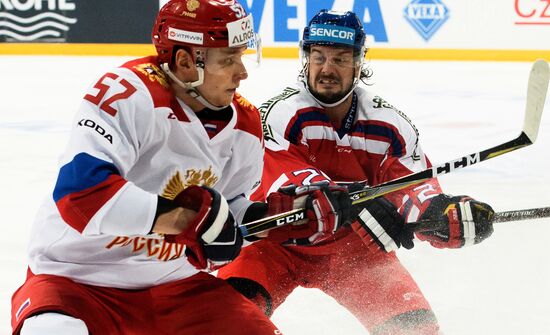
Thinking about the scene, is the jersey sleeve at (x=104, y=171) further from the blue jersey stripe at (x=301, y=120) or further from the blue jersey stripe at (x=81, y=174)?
the blue jersey stripe at (x=301, y=120)

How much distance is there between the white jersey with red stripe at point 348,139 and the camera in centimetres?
326

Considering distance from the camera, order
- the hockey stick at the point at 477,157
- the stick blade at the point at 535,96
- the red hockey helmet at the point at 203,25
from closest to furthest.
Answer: the red hockey helmet at the point at 203,25
the hockey stick at the point at 477,157
the stick blade at the point at 535,96

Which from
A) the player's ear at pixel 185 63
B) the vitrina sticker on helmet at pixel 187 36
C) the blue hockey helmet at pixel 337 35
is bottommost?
the blue hockey helmet at pixel 337 35

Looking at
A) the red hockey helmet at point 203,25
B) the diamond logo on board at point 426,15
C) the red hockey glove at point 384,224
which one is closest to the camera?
the red hockey helmet at point 203,25

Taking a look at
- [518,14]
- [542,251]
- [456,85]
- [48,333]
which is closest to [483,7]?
[518,14]

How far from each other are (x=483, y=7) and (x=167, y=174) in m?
7.06

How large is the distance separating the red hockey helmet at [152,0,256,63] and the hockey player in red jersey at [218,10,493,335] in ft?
2.59

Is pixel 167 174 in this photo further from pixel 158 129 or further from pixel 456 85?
pixel 456 85

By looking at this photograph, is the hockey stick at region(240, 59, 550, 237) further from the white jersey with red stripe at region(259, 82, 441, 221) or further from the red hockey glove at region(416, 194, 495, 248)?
the white jersey with red stripe at region(259, 82, 441, 221)

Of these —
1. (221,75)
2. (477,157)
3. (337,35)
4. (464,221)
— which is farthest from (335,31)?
(221,75)

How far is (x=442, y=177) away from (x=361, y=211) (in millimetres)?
2130

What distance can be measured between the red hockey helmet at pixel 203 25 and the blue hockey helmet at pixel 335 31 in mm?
895

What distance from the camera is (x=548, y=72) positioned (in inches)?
122

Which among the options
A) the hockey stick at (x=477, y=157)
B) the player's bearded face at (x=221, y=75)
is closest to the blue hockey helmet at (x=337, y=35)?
the hockey stick at (x=477, y=157)
